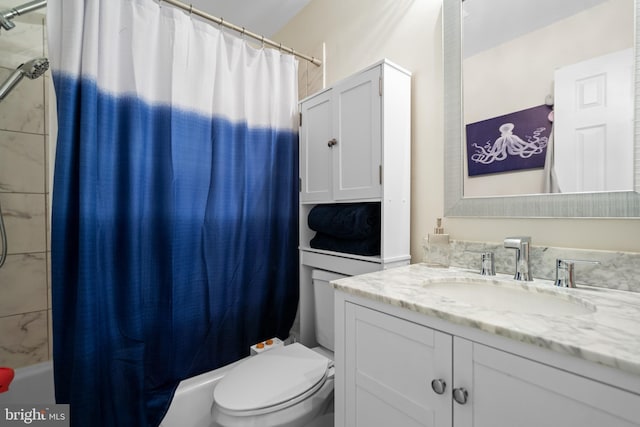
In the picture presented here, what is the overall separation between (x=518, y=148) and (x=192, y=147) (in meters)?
1.38

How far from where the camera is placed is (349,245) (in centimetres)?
133

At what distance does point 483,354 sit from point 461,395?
0.11 m

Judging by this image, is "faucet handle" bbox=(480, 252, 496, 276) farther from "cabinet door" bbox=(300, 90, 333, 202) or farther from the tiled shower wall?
the tiled shower wall

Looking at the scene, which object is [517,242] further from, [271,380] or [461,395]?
[271,380]

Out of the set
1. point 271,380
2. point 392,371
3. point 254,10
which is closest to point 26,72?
point 254,10

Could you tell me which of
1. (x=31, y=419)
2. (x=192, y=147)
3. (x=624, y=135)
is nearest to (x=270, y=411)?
(x=31, y=419)

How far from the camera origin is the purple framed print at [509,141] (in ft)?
3.10

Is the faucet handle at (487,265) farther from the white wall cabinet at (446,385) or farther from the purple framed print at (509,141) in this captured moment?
the white wall cabinet at (446,385)

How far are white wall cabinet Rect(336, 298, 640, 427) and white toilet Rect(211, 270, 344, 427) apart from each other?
0.15 metres

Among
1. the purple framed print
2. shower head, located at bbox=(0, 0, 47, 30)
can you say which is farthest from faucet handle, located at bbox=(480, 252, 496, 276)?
shower head, located at bbox=(0, 0, 47, 30)

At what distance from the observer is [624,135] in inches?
31.6

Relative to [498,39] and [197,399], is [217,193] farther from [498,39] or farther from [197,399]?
[498,39]

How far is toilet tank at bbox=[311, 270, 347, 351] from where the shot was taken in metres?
1.44

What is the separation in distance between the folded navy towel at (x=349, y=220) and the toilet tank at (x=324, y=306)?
24cm
